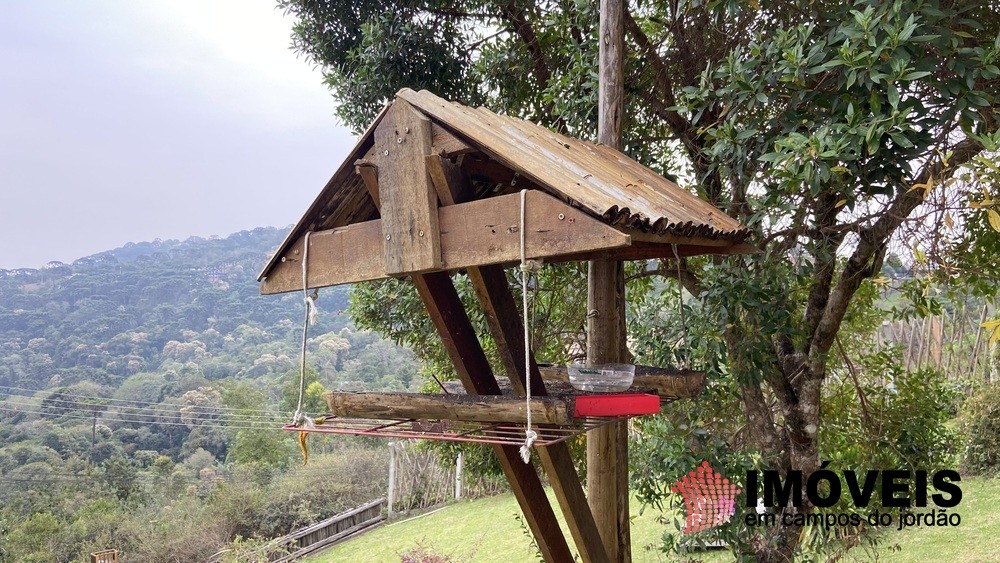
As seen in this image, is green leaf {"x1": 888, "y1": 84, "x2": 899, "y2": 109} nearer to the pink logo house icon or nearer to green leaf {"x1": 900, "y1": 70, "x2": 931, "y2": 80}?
green leaf {"x1": 900, "y1": 70, "x2": 931, "y2": 80}

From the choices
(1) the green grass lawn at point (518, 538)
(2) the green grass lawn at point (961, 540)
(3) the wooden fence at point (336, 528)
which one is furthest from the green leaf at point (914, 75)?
(3) the wooden fence at point (336, 528)

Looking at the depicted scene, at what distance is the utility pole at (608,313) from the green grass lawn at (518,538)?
125cm

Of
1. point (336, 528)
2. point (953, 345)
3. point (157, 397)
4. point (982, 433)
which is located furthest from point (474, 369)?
point (157, 397)

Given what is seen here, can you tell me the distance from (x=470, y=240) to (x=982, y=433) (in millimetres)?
7240

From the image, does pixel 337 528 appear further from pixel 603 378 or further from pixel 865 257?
pixel 603 378

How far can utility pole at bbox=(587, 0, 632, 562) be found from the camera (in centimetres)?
230

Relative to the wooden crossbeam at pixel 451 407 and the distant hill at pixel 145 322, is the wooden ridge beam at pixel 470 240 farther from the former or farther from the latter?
the distant hill at pixel 145 322

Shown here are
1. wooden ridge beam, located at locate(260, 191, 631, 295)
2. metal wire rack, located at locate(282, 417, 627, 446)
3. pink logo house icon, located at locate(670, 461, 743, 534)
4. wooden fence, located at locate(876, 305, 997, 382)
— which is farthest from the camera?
wooden fence, located at locate(876, 305, 997, 382)

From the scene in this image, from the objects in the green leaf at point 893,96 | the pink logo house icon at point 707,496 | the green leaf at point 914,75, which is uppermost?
A: the green leaf at point 914,75

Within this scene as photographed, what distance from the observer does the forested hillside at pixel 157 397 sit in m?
9.86

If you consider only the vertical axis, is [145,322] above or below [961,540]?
above

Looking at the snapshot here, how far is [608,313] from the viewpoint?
2303mm

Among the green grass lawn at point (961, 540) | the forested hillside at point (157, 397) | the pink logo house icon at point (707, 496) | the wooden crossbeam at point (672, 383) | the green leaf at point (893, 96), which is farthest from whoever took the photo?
the forested hillside at point (157, 397)

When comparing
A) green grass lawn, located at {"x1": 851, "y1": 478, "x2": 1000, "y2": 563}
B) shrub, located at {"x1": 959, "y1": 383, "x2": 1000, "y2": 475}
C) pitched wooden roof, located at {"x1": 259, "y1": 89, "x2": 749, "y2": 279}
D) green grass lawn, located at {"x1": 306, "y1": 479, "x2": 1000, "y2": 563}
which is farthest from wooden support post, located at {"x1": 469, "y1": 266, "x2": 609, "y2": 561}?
shrub, located at {"x1": 959, "y1": 383, "x2": 1000, "y2": 475}
